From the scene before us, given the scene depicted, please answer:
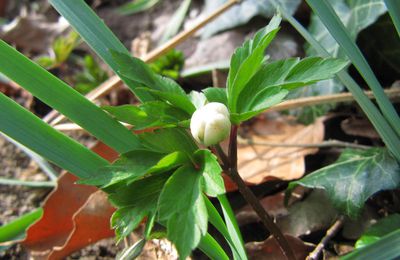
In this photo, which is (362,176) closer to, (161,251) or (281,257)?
(281,257)

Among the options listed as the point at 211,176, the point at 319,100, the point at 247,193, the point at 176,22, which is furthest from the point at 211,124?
the point at 176,22

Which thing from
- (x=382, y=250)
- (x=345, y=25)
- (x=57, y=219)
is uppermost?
(x=345, y=25)

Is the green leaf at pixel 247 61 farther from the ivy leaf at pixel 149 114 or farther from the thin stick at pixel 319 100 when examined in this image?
the thin stick at pixel 319 100

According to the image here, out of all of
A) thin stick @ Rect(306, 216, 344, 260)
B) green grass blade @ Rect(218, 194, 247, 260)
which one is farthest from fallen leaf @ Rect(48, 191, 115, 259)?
thin stick @ Rect(306, 216, 344, 260)

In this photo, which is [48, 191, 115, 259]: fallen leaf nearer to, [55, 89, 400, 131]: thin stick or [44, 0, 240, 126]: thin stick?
[55, 89, 400, 131]: thin stick

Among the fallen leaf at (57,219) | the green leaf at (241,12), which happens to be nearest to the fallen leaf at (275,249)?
the fallen leaf at (57,219)

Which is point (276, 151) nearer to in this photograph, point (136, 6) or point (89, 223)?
point (89, 223)

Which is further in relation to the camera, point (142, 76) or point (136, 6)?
point (136, 6)

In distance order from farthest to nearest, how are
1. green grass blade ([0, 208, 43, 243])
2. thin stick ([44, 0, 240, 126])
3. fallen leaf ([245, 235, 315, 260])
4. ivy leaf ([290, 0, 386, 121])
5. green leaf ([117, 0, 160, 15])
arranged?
green leaf ([117, 0, 160, 15]) < thin stick ([44, 0, 240, 126]) < ivy leaf ([290, 0, 386, 121]) < green grass blade ([0, 208, 43, 243]) < fallen leaf ([245, 235, 315, 260])
